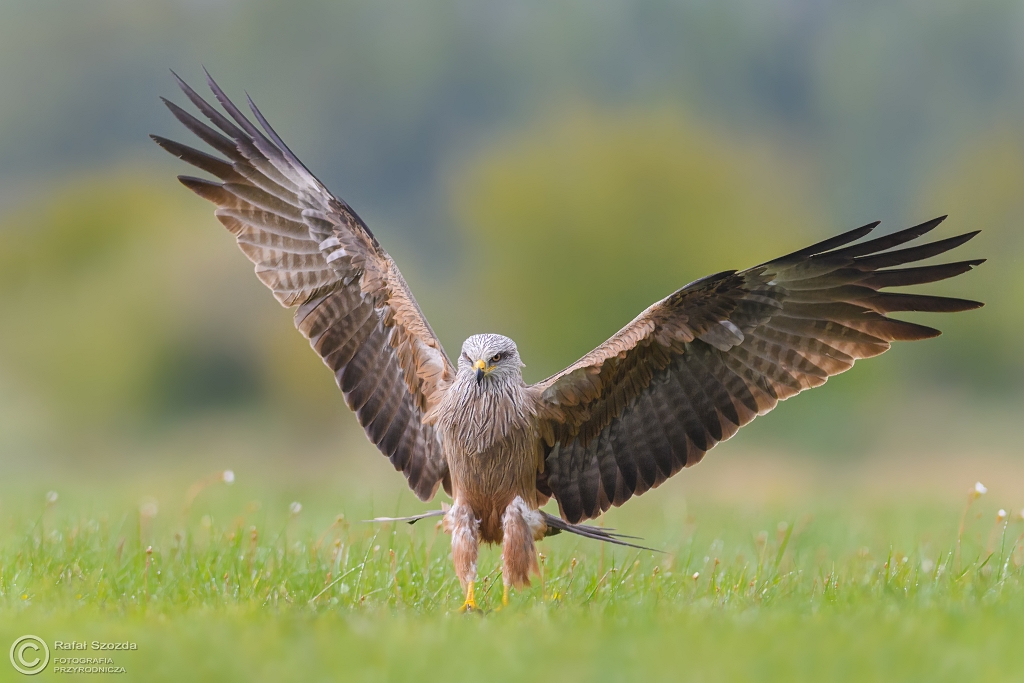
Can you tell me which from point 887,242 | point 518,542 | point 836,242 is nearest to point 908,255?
point 887,242

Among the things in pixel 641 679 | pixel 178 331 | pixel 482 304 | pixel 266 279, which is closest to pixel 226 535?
pixel 266 279

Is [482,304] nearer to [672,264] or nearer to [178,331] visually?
[672,264]

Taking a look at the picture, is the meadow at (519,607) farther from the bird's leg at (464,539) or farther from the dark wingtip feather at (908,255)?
the dark wingtip feather at (908,255)

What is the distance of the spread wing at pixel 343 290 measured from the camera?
668 centimetres

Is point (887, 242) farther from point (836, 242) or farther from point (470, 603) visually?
point (470, 603)

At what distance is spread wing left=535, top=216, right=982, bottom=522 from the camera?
20.1 ft

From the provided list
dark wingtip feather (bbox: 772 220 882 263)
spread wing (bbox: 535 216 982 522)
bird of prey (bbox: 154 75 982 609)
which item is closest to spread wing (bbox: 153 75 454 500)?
bird of prey (bbox: 154 75 982 609)

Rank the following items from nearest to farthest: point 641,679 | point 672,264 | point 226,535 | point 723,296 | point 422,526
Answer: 1. point 641,679
2. point 723,296
3. point 226,535
4. point 422,526
5. point 672,264

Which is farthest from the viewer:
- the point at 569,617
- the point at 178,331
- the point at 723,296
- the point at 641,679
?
the point at 178,331

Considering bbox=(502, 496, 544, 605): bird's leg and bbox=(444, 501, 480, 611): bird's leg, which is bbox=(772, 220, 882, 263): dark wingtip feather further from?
bbox=(444, 501, 480, 611): bird's leg

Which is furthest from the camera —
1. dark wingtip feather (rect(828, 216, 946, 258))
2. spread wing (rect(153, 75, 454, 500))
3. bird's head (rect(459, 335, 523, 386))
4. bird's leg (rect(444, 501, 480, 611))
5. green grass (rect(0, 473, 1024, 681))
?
spread wing (rect(153, 75, 454, 500))

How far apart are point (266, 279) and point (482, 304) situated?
95.2ft

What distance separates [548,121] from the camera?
4300 cm

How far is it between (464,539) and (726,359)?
194 cm
